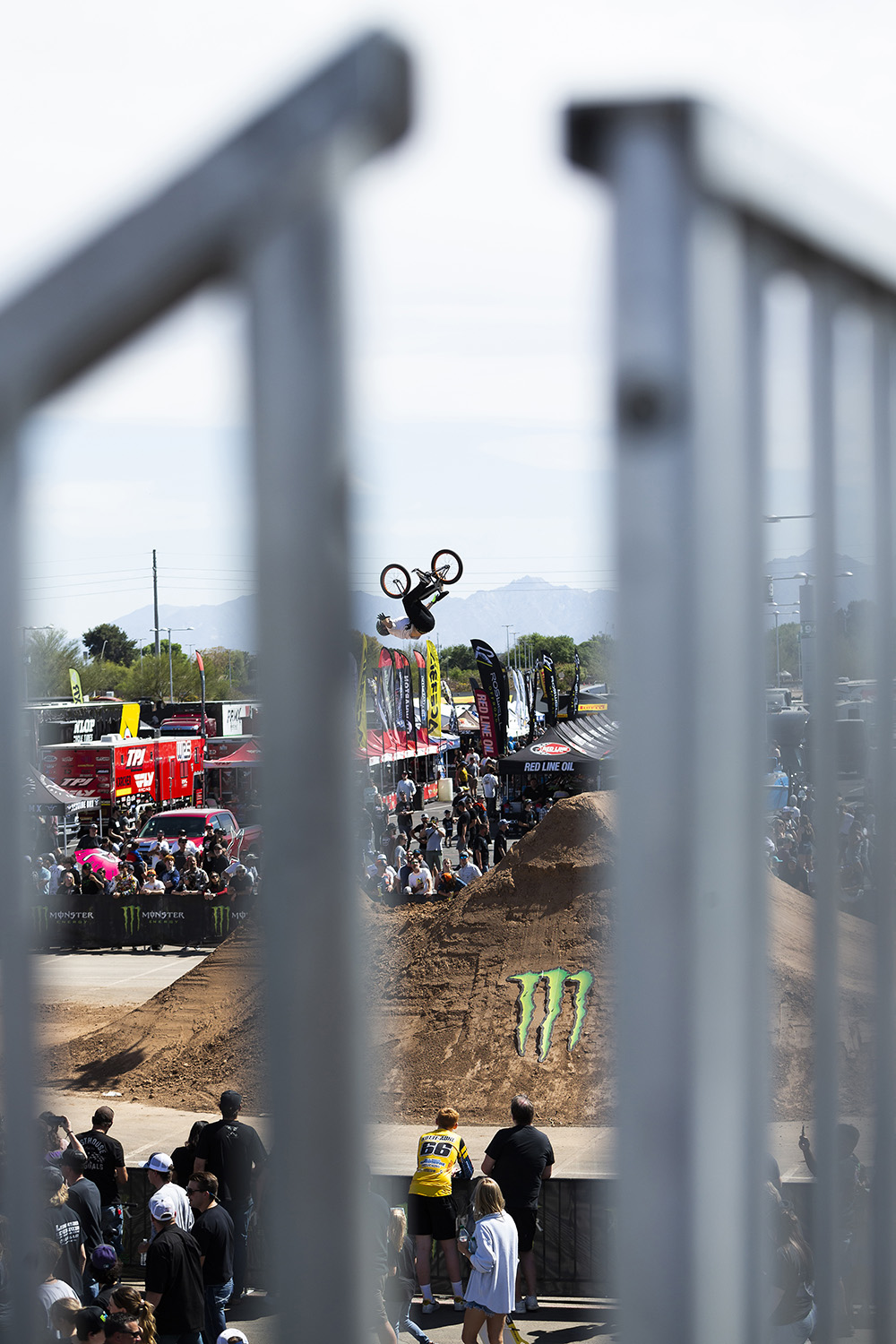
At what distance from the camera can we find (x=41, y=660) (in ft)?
3.72

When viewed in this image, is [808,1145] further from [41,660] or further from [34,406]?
[34,406]

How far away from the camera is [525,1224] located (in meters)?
7.56

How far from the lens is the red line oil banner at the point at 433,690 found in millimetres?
Result: 32594

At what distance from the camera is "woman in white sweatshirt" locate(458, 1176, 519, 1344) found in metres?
6.57

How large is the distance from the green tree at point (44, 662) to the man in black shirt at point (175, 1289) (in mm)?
5343

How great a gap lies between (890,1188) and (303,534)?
1.07 m

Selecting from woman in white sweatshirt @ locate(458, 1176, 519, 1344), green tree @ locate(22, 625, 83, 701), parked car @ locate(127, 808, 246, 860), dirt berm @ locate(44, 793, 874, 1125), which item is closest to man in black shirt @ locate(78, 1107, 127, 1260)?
dirt berm @ locate(44, 793, 874, 1125)

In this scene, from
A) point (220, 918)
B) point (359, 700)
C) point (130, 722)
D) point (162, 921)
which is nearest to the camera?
point (359, 700)

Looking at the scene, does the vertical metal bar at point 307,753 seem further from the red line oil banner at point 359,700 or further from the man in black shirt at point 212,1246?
the man in black shirt at point 212,1246

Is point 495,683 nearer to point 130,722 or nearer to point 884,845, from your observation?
point 130,722

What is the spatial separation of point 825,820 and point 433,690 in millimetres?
32355

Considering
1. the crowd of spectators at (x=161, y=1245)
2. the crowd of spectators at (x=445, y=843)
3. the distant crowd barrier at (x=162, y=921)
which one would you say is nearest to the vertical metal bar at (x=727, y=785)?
the crowd of spectators at (x=161, y=1245)

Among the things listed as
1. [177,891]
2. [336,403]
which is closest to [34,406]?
[336,403]

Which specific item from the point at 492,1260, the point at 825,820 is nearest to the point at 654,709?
the point at 825,820
